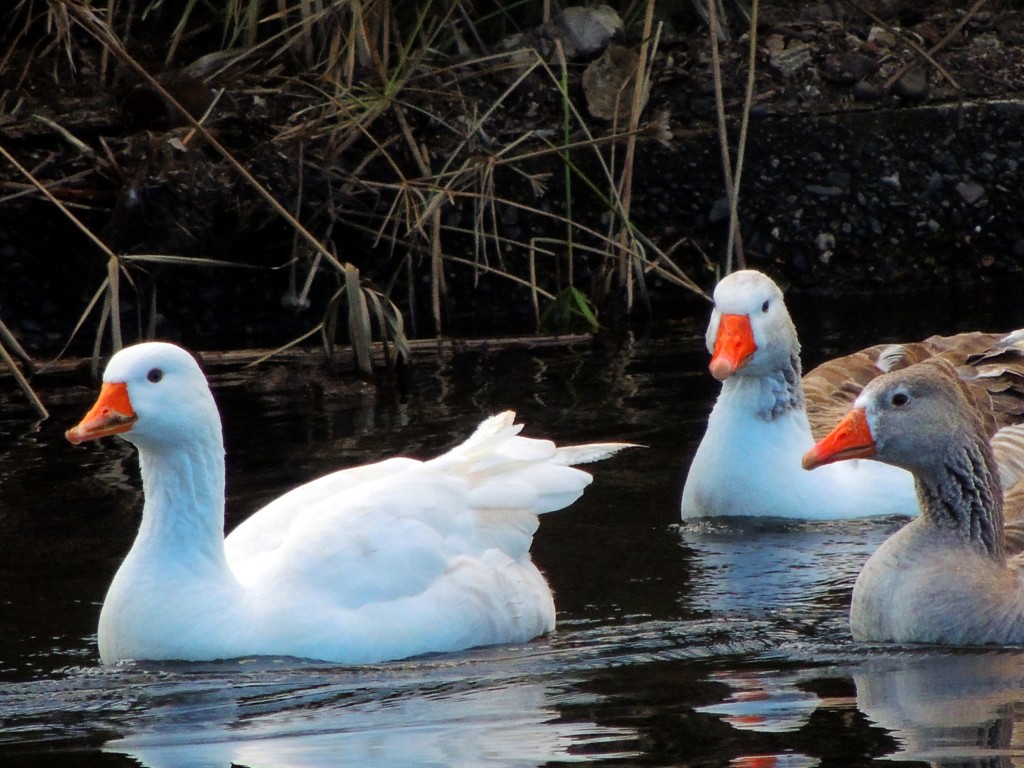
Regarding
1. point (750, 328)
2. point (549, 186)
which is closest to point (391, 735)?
point (750, 328)

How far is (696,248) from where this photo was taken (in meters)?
12.1

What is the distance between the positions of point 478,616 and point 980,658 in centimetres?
168

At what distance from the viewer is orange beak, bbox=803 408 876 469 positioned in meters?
5.79

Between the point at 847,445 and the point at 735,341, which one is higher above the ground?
the point at 735,341

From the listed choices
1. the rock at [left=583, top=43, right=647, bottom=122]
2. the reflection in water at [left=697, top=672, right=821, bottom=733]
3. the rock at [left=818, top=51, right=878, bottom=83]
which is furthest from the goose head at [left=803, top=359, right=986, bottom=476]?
the rock at [left=818, top=51, right=878, bottom=83]

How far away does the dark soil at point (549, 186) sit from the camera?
11.2 metres

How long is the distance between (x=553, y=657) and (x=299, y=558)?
35.9 inches

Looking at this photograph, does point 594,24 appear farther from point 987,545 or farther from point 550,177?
point 987,545

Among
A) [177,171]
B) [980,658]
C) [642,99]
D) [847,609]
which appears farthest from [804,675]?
[177,171]

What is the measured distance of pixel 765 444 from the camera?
25.0 ft

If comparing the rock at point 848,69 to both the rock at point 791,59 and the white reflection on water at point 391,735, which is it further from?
the white reflection on water at point 391,735

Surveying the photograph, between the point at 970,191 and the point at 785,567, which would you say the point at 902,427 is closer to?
the point at 785,567

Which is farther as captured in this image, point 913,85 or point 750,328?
point 913,85

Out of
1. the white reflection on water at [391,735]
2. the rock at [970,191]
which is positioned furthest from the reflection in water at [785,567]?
the rock at [970,191]
